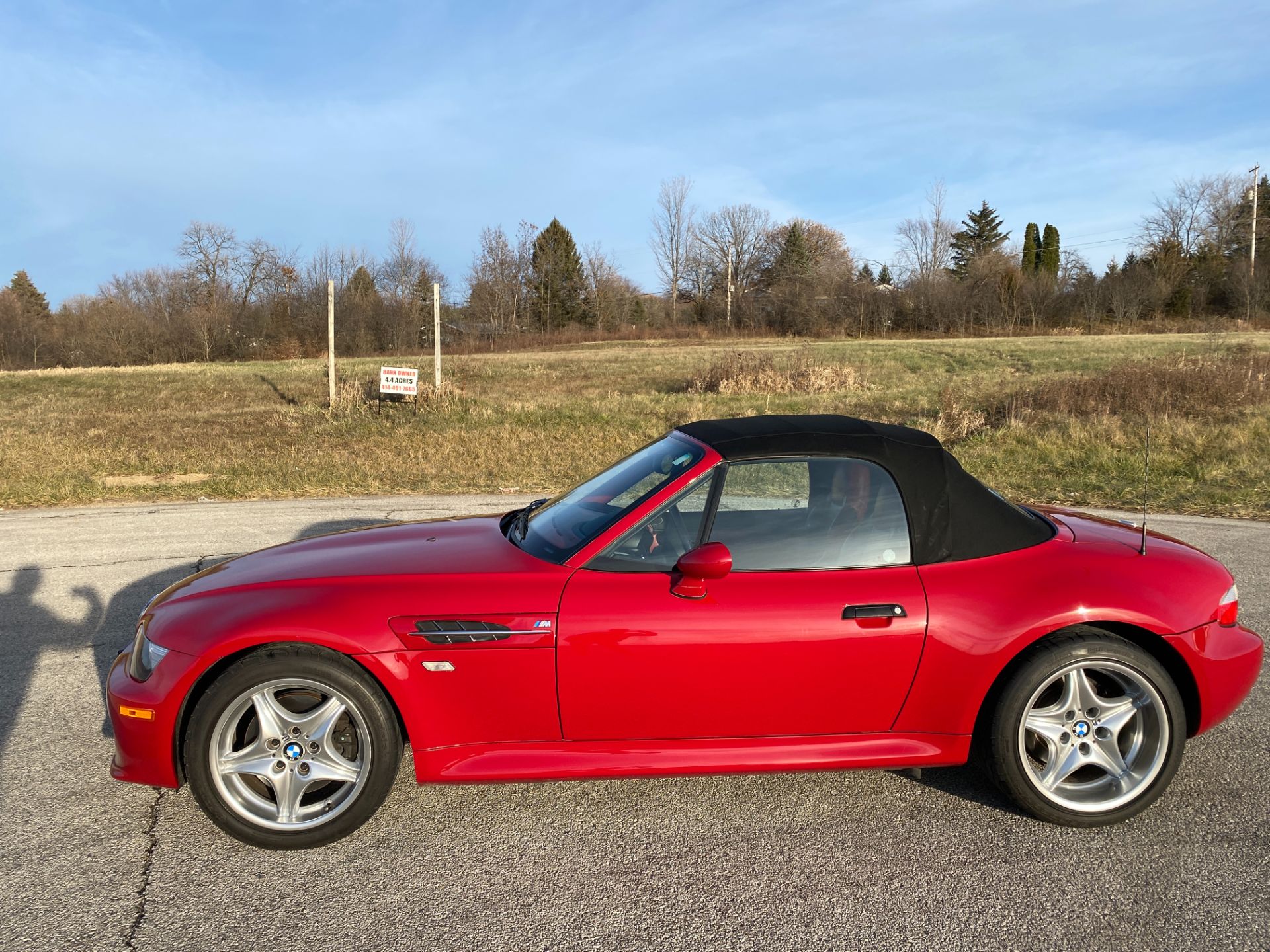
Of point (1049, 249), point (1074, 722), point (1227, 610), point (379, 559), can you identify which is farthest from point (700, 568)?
point (1049, 249)

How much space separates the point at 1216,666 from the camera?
10.6 ft

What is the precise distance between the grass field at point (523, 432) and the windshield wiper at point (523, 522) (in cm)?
762

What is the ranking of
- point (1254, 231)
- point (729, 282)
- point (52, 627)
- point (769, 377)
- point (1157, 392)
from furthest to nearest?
1. point (729, 282)
2. point (1254, 231)
3. point (769, 377)
4. point (1157, 392)
5. point (52, 627)

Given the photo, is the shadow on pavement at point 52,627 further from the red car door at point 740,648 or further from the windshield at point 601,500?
the red car door at point 740,648

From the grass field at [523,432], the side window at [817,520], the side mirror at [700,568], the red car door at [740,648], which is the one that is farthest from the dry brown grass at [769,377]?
the side mirror at [700,568]

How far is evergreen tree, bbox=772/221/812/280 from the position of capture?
69.9m

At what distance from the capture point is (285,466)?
14.4m

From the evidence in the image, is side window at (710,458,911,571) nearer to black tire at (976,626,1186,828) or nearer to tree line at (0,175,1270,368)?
black tire at (976,626,1186,828)

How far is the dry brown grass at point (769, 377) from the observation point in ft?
76.4

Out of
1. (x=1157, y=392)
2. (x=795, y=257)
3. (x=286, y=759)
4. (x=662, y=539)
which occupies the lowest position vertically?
(x=286, y=759)

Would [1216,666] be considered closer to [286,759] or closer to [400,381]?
[286,759]

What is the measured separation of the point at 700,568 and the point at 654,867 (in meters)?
1.01

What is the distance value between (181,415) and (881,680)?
21.8 metres

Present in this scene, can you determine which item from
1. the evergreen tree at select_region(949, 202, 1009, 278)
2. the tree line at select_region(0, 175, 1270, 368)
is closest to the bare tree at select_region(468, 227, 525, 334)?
the tree line at select_region(0, 175, 1270, 368)
